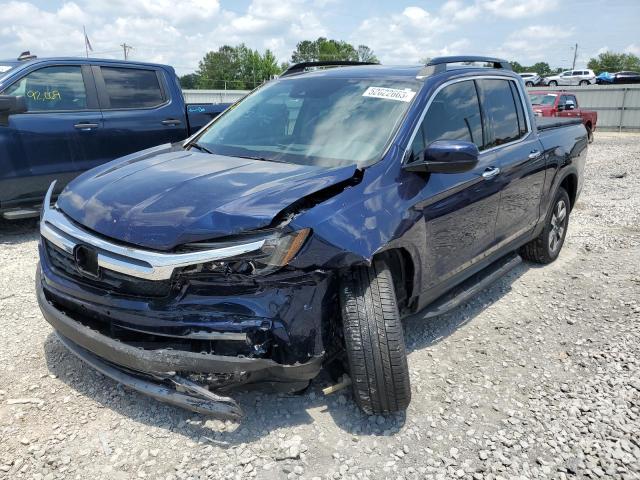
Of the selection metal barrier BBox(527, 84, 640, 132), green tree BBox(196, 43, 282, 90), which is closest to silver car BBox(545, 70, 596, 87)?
metal barrier BBox(527, 84, 640, 132)

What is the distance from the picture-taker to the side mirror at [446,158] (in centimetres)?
291

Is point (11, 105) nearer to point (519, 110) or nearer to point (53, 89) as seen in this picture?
point (53, 89)

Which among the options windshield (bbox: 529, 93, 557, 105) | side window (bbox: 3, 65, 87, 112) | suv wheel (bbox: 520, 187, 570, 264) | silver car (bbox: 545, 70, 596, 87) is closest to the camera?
suv wheel (bbox: 520, 187, 570, 264)

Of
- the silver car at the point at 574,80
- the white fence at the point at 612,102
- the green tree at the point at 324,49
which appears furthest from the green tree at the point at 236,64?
the white fence at the point at 612,102

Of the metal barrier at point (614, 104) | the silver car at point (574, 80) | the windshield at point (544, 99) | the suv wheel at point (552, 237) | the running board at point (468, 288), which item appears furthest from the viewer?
the silver car at point (574, 80)

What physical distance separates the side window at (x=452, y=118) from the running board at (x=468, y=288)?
3.16 ft

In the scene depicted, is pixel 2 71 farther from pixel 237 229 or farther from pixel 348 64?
pixel 237 229

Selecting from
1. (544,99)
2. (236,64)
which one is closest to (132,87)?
(544,99)

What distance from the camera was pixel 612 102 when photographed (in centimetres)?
2323

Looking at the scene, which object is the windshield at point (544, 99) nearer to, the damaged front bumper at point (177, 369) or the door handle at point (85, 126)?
the door handle at point (85, 126)

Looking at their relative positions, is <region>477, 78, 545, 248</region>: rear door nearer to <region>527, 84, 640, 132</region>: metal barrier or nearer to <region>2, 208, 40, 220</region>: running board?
<region>2, 208, 40, 220</region>: running board

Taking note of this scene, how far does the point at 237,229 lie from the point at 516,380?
201 centimetres

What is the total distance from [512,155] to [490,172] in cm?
48

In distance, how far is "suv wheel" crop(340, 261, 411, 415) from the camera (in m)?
2.56
